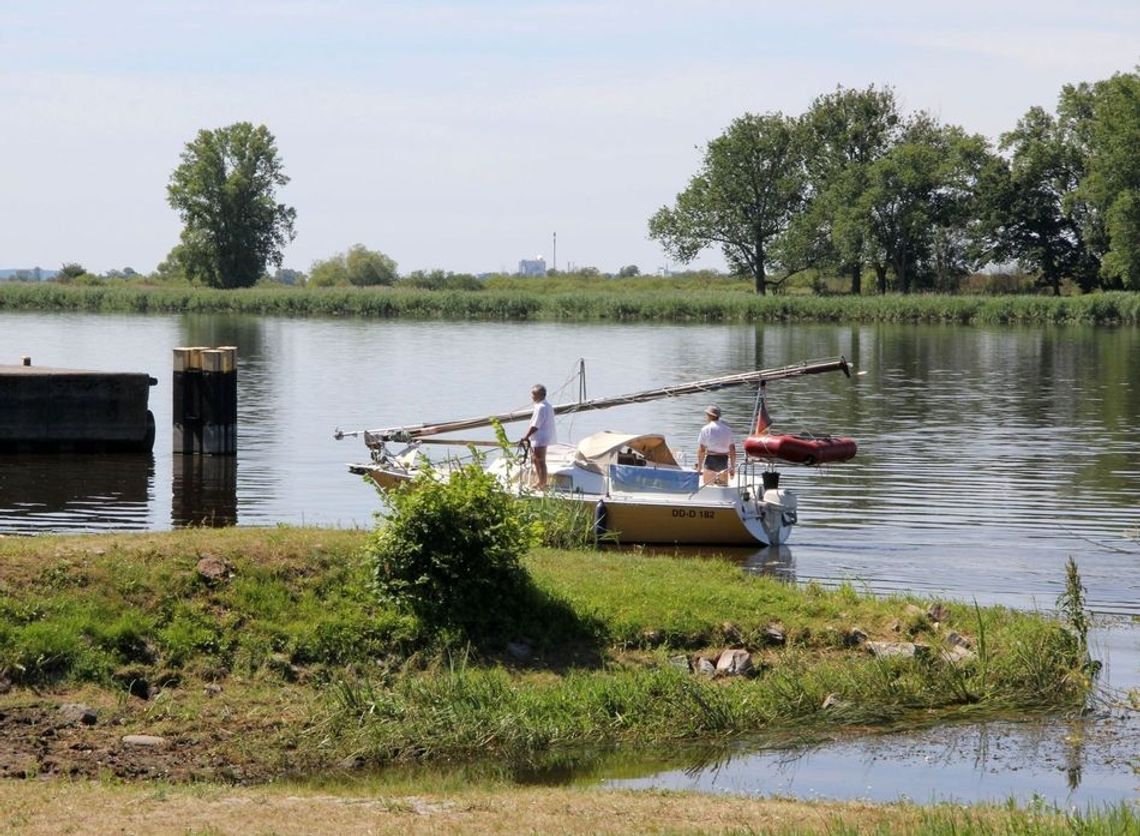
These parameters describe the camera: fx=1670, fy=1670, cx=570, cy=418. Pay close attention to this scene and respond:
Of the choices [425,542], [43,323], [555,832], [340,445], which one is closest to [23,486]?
[340,445]

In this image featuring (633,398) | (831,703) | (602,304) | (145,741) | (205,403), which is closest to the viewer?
(145,741)

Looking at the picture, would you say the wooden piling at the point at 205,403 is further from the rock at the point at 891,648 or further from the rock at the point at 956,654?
the rock at the point at 956,654

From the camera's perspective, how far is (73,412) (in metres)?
36.8

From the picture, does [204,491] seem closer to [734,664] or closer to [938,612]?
[938,612]

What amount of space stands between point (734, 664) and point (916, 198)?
111 metres

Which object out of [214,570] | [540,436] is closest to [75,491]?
[540,436]

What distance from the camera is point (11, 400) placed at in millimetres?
36469

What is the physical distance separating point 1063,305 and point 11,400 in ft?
264

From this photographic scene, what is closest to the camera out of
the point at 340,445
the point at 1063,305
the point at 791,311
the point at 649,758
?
the point at 649,758

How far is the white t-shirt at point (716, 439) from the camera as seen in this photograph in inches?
1021

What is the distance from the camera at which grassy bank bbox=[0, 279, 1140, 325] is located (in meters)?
106

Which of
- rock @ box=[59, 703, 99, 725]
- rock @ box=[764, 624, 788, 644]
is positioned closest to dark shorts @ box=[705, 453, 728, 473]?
rock @ box=[764, 624, 788, 644]

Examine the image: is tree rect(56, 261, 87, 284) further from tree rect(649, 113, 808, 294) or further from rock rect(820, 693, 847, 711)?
rock rect(820, 693, 847, 711)

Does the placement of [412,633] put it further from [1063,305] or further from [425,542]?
[1063,305]
